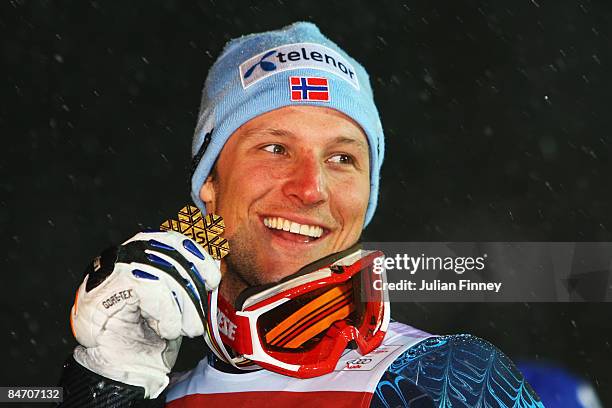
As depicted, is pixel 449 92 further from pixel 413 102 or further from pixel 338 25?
pixel 338 25

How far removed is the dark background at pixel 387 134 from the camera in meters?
2.95

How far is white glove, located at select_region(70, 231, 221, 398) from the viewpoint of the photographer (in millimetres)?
1549

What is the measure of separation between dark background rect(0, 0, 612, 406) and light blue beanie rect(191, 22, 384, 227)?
744mm

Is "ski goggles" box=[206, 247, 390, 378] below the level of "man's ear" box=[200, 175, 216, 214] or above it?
below

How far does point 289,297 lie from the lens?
1.93 meters

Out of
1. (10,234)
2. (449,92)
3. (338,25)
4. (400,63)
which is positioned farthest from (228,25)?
(10,234)

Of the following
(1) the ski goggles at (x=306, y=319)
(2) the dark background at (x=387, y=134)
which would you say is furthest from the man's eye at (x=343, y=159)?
(2) the dark background at (x=387, y=134)

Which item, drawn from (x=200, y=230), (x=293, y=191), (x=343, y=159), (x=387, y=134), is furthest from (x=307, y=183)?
(x=387, y=134)

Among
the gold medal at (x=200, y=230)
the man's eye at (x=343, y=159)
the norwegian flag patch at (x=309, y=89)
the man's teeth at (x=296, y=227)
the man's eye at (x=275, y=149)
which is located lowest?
the man's teeth at (x=296, y=227)

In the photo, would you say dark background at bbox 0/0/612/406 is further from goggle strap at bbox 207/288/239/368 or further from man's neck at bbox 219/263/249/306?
goggle strap at bbox 207/288/239/368

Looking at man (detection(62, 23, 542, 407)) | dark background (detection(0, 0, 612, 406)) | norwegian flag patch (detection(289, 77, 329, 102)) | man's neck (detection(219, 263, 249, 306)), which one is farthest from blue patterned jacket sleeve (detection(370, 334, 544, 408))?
dark background (detection(0, 0, 612, 406))

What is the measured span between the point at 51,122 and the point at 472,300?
1.59 metres

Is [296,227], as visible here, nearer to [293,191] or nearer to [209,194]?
[293,191]

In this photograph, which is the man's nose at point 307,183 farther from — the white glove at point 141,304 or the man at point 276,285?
the white glove at point 141,304
